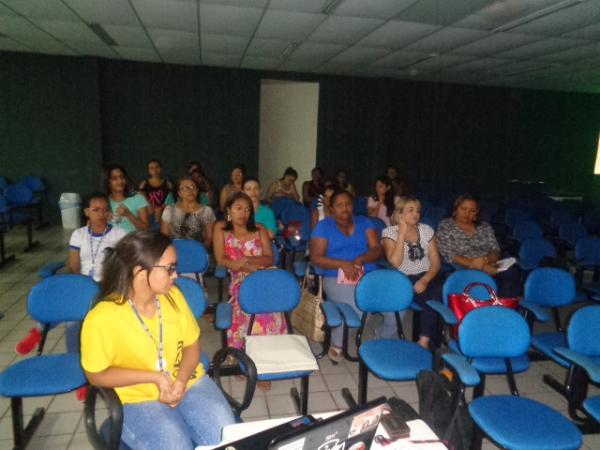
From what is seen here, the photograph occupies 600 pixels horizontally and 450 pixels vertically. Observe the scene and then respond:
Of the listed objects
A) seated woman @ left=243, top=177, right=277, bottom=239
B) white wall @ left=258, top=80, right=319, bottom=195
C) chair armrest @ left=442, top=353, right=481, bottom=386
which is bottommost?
chair armrest @ left=442, top=353, right=481, bottom=386

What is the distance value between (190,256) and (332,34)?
3.62 metres

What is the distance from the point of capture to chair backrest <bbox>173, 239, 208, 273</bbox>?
12.5 feet

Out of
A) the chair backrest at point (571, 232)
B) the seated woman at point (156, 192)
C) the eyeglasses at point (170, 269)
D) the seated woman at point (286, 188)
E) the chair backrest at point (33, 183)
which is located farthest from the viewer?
the chair backrest at point (33, 183)

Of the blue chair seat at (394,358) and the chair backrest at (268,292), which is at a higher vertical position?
the chair backrest at (268,292)

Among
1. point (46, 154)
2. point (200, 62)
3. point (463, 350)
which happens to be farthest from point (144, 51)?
point (463, 350)

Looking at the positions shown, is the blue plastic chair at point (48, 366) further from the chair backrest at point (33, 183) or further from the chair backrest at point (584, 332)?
the chair backrest at point (33, 183)

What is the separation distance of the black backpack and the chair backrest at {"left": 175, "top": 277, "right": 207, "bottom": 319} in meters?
1.40

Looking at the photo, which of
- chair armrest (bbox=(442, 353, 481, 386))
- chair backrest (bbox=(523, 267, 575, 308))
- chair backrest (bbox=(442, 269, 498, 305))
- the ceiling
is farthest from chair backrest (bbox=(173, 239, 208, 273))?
chair backrest (bbox=(523, 267, 575, 308))

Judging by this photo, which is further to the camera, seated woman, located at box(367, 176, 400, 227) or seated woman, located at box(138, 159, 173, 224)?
seated woman, located at box(367, 176, 400, 227)

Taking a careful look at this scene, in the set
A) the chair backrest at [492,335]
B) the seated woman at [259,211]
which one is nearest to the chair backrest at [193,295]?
the chair backrest at [492,335]

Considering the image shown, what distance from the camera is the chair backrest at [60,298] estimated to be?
2662 millimetres

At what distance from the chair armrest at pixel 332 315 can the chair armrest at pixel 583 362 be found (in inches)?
50.0

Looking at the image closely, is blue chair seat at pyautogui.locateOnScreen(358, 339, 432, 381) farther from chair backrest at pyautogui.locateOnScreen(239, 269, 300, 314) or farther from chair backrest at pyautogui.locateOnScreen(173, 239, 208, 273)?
chair backrest at pyautogui.locateOnScreen(173, 239, 208, 273)

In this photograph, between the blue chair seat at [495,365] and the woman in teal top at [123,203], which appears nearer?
the blue chair seat at [495,365]
